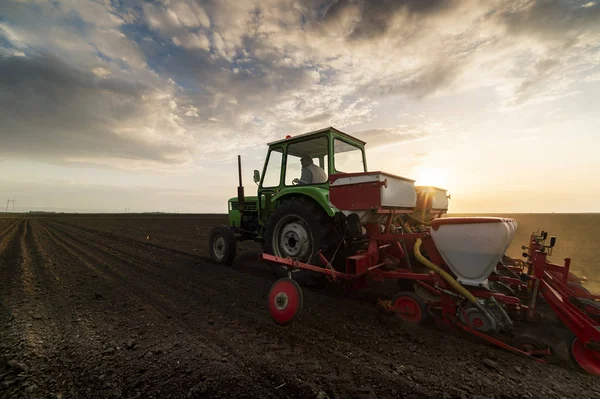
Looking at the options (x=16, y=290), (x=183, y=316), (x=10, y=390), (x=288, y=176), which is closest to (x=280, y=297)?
(x=183, y=316)

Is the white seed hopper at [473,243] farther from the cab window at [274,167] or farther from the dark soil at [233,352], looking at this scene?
the cab window at [274,167]

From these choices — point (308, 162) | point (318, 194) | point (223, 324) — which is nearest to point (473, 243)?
point (318, 194)

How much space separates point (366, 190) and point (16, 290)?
5.91 meters

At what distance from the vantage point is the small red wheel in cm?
277

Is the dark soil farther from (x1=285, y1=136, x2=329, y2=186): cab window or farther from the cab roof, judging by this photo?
the cab roof

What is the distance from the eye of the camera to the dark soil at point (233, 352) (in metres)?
1.97

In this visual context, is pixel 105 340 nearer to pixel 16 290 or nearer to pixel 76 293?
pixel 76 293

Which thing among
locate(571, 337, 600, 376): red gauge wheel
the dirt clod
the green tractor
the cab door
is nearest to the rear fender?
the green tractor

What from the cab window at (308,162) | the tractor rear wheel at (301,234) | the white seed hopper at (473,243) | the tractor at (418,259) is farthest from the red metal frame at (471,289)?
the cab window at (308,162)

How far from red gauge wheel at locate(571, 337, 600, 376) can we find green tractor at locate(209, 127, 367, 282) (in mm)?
2506

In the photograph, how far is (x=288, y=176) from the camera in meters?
5.16

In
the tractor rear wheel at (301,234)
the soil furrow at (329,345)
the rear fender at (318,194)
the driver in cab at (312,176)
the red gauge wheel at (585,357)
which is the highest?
the driver in cab at (312,176)

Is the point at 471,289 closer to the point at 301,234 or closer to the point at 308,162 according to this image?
the point at 301,234

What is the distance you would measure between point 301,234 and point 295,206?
463 millimetres
